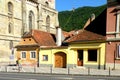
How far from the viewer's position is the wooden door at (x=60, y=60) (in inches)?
1538

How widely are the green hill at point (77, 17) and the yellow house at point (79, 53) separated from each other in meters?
44.3

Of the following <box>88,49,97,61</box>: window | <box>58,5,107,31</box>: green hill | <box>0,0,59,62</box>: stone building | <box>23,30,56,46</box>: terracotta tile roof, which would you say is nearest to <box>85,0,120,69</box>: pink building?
<box>88,49,97,61</box>: window

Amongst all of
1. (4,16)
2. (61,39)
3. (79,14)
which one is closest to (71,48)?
(61,39)

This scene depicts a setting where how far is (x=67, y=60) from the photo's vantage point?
3806 centimetres

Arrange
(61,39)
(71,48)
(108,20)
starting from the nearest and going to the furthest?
(108,20)
(71,48)
(61,39)

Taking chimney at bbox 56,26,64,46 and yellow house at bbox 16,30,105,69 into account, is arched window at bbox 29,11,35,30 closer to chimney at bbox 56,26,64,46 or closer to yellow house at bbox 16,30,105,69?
yellow house at bbox 16,30,105,69

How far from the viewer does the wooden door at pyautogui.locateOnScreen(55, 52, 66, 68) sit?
3906 centimetres

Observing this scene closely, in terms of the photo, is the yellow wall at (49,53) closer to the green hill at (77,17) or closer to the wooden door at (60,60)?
the wooden door at (60,60)

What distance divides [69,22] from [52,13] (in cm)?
2247

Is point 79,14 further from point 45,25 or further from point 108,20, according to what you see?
point 108,20

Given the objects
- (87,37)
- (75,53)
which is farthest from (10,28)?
(87,37)

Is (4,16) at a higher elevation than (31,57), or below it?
higher

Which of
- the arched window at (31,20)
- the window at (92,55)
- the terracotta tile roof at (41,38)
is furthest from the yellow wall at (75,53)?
the arched window at (31,20)

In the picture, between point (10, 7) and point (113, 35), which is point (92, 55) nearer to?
point (113, 35)
